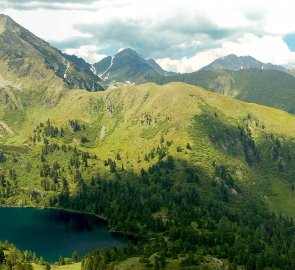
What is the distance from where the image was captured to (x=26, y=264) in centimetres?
19638

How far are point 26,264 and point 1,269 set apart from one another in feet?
33.9

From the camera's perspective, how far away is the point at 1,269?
194750 mm
